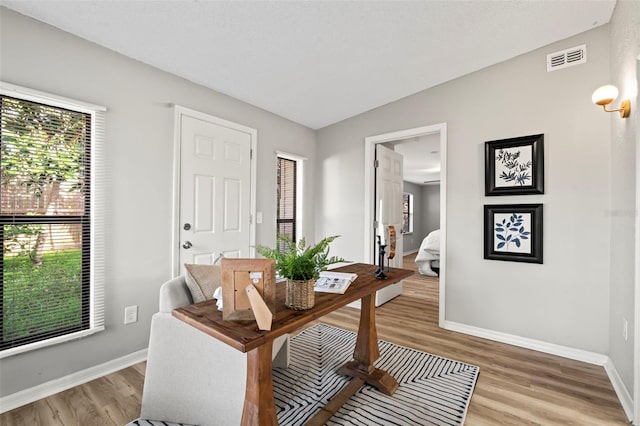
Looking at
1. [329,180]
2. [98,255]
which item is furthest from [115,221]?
[329,180]

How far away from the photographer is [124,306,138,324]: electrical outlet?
7.54 feet

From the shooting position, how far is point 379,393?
6.40 ft

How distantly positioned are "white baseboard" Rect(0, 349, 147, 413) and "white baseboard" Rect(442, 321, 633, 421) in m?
2.90

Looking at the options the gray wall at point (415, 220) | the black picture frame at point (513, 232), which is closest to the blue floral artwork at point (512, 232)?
the black picture frame at point (513, 232)

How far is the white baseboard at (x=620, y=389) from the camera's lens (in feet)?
5.77

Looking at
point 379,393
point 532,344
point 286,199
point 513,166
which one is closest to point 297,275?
point 379,393

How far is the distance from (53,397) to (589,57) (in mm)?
4671

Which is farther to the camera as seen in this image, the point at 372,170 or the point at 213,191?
the point at 372,170

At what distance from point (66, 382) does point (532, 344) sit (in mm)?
3678

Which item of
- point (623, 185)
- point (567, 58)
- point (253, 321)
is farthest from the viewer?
point (567, 58)

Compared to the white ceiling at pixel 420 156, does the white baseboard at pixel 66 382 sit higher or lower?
lower

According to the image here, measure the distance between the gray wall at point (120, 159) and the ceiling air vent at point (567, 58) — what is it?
314 centimetres

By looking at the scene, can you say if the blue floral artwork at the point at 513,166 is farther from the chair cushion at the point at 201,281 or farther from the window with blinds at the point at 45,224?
the window with blinds at the point at 45,224

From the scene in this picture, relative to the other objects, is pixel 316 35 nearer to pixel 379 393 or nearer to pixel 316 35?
pixel 316 35
